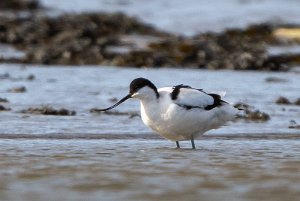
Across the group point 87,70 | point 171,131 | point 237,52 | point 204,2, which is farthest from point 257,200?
point 204,2

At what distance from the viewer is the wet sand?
695 centimetres

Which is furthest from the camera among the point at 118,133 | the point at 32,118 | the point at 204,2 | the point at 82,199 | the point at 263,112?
A: the point at 204,2

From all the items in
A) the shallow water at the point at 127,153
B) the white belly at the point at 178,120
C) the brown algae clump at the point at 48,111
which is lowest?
the shallow water at the point at 127,153

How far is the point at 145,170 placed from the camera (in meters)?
8.03

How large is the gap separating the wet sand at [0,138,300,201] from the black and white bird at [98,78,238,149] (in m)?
0.20

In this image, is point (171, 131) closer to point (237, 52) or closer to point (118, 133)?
point (118, 133)

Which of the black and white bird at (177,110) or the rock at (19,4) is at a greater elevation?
the rock at (19,4)

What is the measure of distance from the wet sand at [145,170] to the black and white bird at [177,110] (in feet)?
0.67

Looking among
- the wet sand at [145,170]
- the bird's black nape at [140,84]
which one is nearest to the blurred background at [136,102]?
the wet sand at [145,170]

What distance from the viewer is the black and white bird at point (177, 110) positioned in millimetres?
9805

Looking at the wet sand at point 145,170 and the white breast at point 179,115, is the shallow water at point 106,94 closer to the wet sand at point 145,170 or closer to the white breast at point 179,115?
the wet sand at point 145,170

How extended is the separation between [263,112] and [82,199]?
260 inches

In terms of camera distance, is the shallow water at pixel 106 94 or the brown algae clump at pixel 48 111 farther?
the brown algae clump at pixel 48 111

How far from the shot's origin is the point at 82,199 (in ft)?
21.9
